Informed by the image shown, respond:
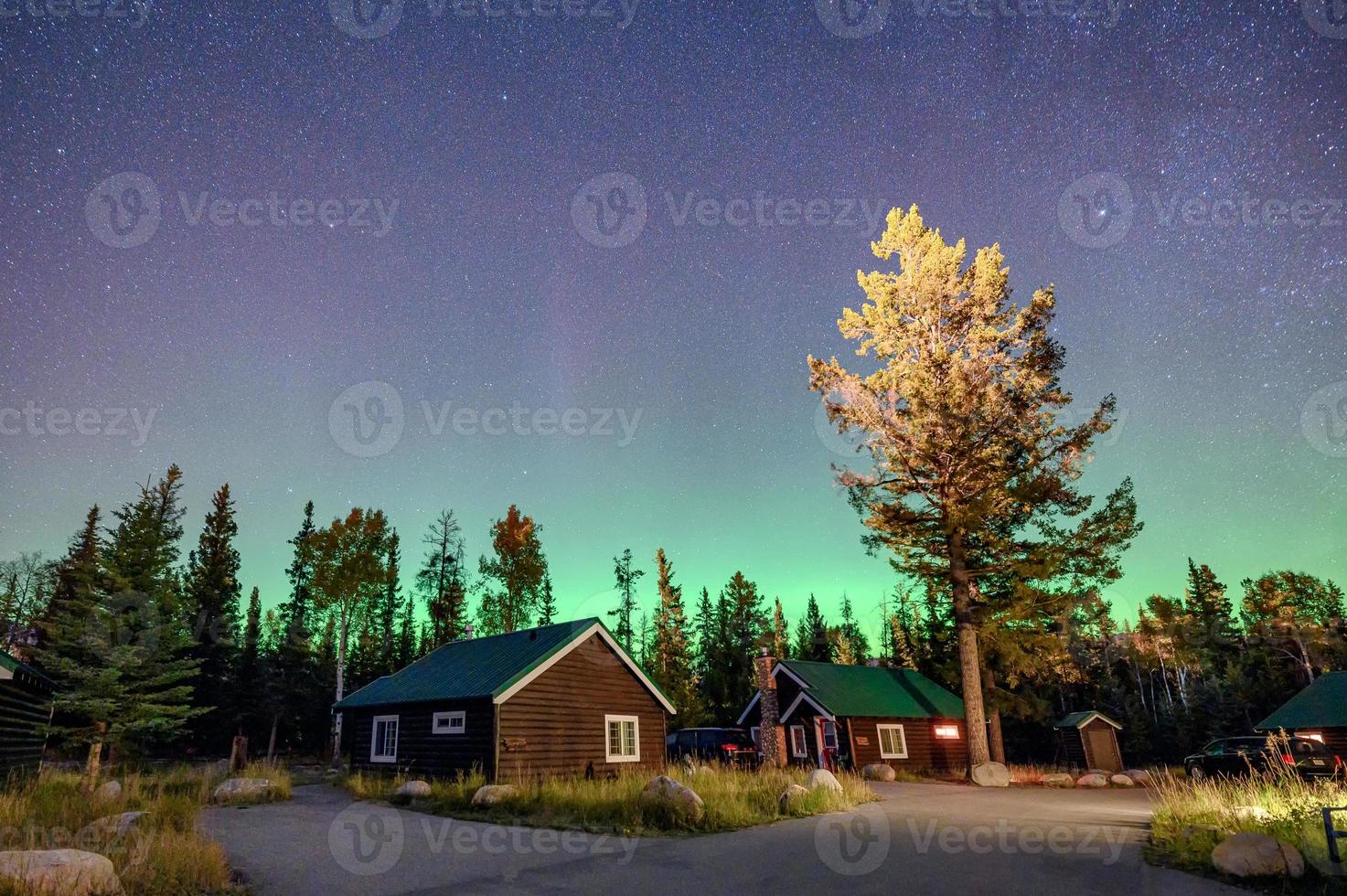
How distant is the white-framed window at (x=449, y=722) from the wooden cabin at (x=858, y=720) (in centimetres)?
1251

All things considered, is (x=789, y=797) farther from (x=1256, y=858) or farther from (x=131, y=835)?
(x=131, y=835)

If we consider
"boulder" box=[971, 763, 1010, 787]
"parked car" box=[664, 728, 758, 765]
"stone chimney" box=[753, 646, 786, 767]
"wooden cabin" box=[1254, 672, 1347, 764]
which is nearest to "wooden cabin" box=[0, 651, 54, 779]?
"parked car" box=[664, 728, 758, 765]

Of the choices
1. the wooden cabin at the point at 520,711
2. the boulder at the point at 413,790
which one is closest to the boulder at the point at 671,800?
the boulder at the point at 413,790

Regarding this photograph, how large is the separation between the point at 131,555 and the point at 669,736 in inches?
983

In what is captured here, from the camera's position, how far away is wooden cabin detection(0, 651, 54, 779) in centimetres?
1844

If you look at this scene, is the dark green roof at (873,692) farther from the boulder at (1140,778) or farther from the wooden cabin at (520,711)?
the boulder at (1140,778)

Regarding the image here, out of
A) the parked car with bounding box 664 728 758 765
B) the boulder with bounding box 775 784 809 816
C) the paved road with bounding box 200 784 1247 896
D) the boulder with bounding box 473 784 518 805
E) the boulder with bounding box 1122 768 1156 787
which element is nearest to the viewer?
the paved road with bounding box 200 784 1247 896

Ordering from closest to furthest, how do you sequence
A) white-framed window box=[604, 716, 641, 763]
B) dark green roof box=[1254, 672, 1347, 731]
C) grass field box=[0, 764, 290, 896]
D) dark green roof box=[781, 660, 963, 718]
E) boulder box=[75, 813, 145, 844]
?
grass field box=[0, 764, 290, 896]
boulder box=[75, 813, 145, 844]
white-framed window box=[604, 716, 641, 763]
dark green roof box=[1254, 672, 1347, 731]
dark green roof box=[781, 660, 963, 718]

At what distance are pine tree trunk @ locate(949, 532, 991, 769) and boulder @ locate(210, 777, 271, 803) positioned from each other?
23004mm

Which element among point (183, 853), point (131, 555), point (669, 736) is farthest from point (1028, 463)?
point (131, 555)

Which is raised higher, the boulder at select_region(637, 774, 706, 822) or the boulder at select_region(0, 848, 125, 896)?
the boulder at select_region(0, 848, 125, 896)

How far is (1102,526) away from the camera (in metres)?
25.1

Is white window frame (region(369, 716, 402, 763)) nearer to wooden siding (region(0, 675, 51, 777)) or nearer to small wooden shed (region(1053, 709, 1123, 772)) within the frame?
wooden siding (region(0, 675, 51, 777))

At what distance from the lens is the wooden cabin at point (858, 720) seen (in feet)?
104
